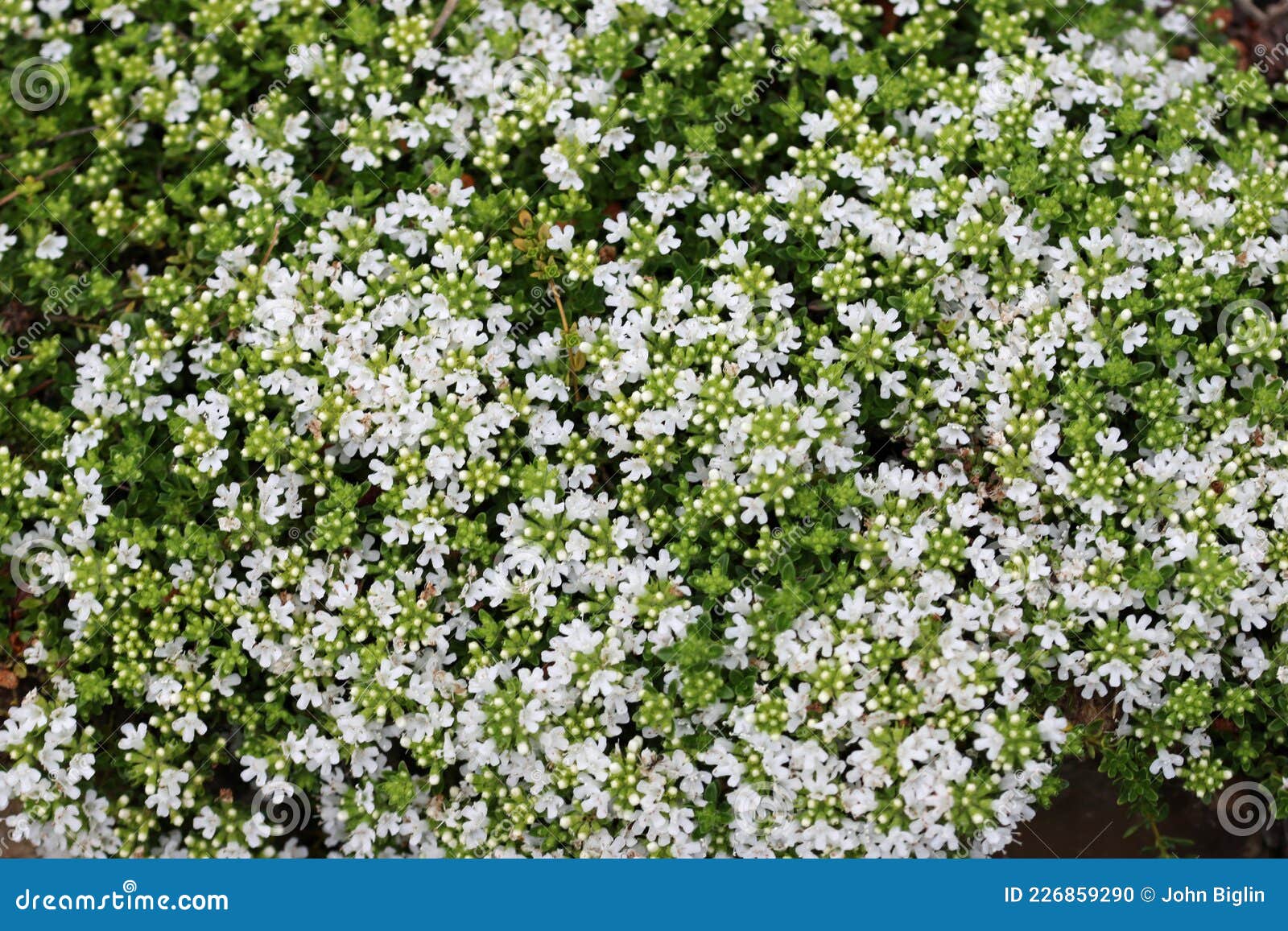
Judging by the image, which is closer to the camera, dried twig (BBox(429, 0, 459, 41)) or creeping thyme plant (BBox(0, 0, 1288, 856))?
creeping thyme plant (BBox(0, 0, 1288, 856))

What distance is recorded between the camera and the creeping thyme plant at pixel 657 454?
191 inches

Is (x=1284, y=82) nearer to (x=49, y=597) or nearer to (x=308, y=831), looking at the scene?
(x=308, y=831)

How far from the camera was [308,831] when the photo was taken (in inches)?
219

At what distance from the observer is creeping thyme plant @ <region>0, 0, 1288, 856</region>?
4.84 metres

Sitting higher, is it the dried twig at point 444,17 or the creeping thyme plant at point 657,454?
the dried twig at point 444,17

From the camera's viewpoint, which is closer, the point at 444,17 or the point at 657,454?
the point at 657,454

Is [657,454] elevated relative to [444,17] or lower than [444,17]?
lower

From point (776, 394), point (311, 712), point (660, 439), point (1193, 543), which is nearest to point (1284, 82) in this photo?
point (1193, 543)

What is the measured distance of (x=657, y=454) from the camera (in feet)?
16.3

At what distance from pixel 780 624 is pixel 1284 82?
4593mm

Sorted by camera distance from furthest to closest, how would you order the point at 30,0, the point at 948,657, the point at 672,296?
the point at 30,0 → the point at 672,296 → the point at 948,657

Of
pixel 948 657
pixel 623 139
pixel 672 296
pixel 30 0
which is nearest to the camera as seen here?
pixel 948 657

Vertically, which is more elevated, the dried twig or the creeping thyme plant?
the dried twig

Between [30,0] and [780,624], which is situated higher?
[30,0]
